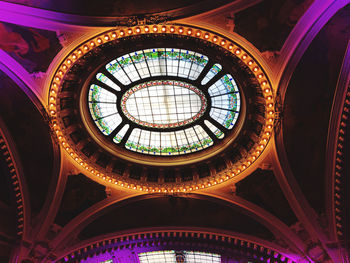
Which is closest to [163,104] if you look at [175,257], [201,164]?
[201,164]

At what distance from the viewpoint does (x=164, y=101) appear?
12953mm

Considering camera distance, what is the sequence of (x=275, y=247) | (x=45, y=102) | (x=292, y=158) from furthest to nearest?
(x=275, y=247) → (x=292, y=158) → (x=45, y=102)

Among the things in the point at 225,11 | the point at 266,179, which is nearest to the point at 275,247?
the point at 266,179

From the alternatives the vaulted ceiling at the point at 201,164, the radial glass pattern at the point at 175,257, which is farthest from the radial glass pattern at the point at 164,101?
the radial glass pattern at the point at 175,257

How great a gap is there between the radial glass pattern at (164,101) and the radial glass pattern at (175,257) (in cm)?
712

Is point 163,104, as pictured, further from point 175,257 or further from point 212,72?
point 175,257

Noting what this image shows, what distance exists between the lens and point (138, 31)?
9.45 m

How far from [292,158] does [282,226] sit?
3.00m

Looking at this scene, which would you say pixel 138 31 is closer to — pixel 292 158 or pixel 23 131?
pixel 23 131

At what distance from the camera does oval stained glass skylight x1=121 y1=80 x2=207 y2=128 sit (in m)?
12.4

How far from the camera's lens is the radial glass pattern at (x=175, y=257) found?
17484 millimetres

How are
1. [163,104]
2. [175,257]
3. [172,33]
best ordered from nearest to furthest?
[172,33] < [163,104] < [175,257]

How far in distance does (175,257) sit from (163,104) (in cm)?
1004

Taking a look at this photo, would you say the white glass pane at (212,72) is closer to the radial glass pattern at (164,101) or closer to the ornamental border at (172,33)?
the radial glass pattern at (164,101)
